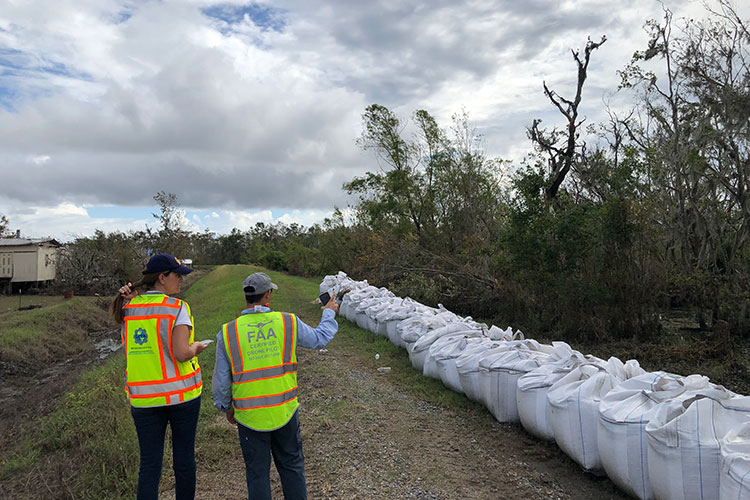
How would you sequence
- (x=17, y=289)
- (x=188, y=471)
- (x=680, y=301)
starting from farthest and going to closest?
1. (x=17, y=289)
2. (x=680, y=301)
3. (x=188, y=471)

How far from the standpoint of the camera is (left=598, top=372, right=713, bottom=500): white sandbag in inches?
132

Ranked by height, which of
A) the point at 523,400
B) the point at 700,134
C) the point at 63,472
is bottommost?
the point at 63,472

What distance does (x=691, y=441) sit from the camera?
301 cm

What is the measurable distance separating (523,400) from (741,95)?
8.62 m

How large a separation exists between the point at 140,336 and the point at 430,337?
4.37 metres

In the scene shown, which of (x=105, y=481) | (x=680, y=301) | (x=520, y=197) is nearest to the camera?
(x=105, y=481)

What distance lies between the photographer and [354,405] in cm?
577

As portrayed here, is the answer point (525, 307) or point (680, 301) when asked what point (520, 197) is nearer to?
point (525, 307)

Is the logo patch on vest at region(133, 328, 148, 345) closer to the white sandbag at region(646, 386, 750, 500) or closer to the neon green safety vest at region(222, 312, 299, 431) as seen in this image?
the neon green safety vest at region(222, 312, 299, 431)

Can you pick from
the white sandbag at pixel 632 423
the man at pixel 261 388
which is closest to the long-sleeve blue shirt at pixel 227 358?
the man at pixel 261 388

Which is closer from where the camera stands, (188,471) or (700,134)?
(188,471)

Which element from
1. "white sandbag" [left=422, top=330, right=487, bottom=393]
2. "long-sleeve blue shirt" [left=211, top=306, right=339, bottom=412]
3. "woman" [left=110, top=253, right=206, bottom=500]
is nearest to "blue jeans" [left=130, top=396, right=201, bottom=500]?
"woman" [left=110, top=253, right=206, bottom=500]

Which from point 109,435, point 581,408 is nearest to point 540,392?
point 581,408

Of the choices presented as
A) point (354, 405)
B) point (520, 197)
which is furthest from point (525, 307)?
point (354, 405)
